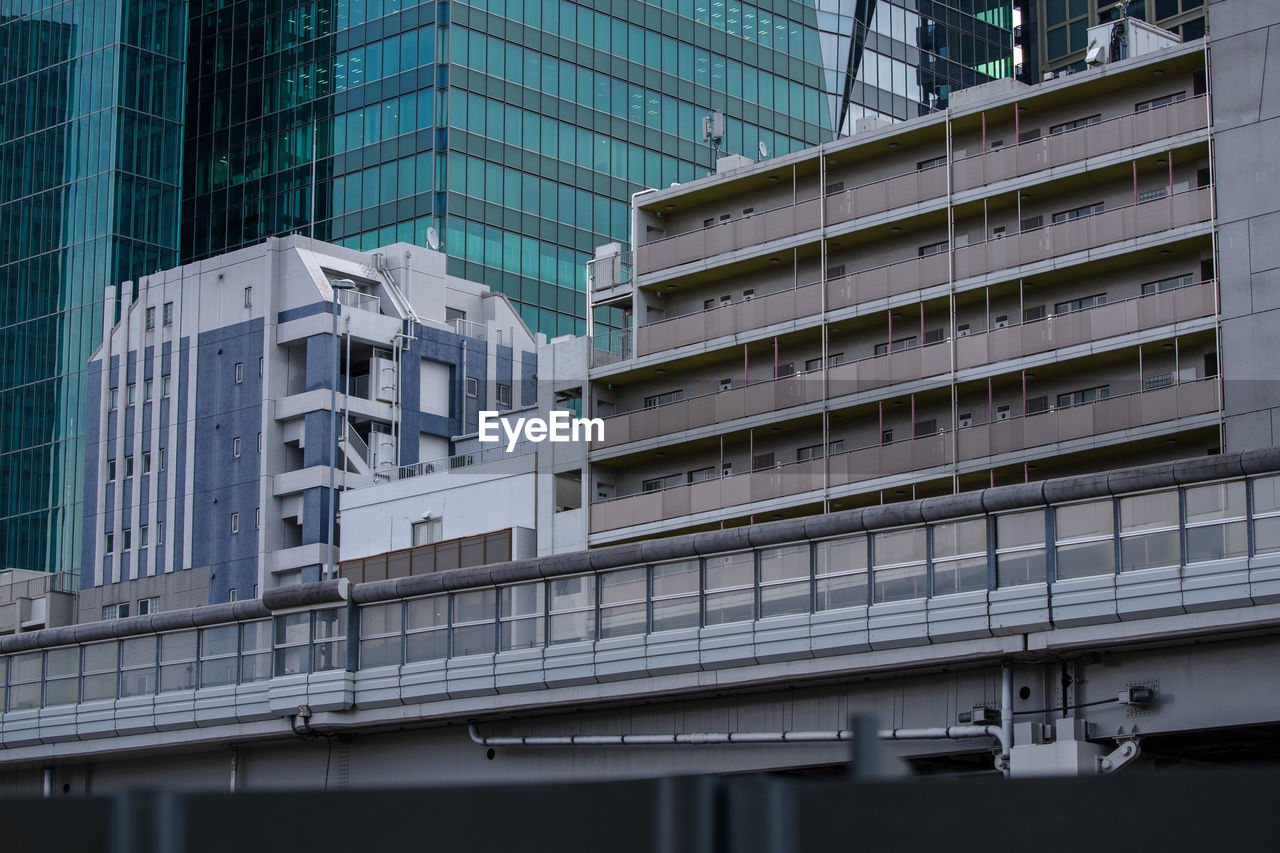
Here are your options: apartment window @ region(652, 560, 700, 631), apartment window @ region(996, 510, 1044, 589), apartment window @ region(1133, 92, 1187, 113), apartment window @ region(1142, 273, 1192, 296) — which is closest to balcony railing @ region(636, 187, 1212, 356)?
apartment window @ region(1142, 273, 1192, 296)

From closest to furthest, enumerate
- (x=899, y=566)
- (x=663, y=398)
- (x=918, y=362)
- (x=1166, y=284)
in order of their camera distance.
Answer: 1. (x=899, y=566)
2. (x=1166, y=284)
3. (x=918, y=362)
4. (x=663, y=398)

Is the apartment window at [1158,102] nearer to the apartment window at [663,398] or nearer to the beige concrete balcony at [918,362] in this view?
the beige concrete balcony at [918,362]

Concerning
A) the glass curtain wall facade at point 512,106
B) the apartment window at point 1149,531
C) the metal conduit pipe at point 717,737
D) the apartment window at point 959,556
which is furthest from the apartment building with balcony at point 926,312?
the glass curtain wall facade at point 512,106

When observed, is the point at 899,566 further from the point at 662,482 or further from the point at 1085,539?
the point at 662,482

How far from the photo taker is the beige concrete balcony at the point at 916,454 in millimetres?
65062

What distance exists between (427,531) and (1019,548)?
50.0 meters

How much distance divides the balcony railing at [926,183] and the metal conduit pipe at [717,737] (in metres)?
32.4

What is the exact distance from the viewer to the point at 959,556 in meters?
40.7

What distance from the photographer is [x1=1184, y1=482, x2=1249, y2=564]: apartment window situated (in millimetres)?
37125

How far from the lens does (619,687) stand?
45312 millimetres

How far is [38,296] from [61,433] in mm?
11460

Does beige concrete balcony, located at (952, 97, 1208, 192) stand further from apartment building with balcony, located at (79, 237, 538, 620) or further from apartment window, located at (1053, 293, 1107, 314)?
apartment building with balcony, located at (79, 237, 538, 620)

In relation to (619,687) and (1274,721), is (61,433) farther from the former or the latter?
(1274,721)

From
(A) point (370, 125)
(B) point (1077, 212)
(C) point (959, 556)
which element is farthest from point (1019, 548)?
(A) point (370, 125)
